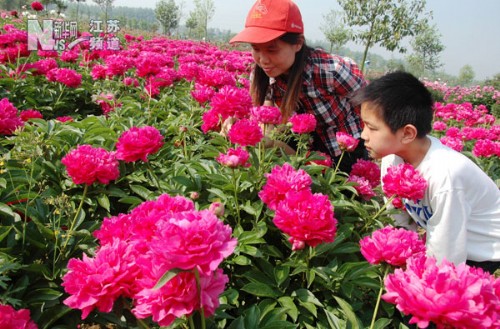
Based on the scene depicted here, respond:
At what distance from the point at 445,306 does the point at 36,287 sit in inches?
54.4

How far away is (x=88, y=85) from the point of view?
14.2 ft

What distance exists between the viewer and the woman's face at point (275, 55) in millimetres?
2674

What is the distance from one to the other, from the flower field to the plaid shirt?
0.60 m

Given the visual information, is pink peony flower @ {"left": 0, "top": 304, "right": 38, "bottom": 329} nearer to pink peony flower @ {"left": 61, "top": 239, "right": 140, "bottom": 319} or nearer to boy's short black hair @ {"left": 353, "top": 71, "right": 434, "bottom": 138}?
pink peony flower @ {"left": 61, "top": 239, "right": 140, "bottom": 319}

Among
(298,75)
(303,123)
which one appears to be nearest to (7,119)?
(303,123)

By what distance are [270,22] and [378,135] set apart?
107 centimetres

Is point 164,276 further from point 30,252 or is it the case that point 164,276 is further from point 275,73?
point 275,73

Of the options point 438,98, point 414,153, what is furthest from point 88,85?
point 438,98

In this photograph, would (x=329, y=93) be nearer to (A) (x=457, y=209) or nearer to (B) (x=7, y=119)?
(A) (x=457, y=209)

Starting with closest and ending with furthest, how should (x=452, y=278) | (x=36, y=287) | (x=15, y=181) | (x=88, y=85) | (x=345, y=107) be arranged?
(x=452, y=278) < (x=36, y=287) < (x=15, y=181) < (x=345, y=107) < (x=88, y=85)

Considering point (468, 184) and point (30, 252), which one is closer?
point (30, 252)

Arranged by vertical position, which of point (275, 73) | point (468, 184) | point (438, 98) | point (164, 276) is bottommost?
point (438, 98)

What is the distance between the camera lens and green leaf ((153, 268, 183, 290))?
2.54ft

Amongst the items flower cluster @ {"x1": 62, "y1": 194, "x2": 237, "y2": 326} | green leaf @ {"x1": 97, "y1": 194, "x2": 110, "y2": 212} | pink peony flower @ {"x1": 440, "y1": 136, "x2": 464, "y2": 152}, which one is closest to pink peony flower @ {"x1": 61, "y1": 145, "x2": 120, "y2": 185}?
green leaf @ {"x1": 97, "y1": 194, "x2": 110, "y2": 212}
